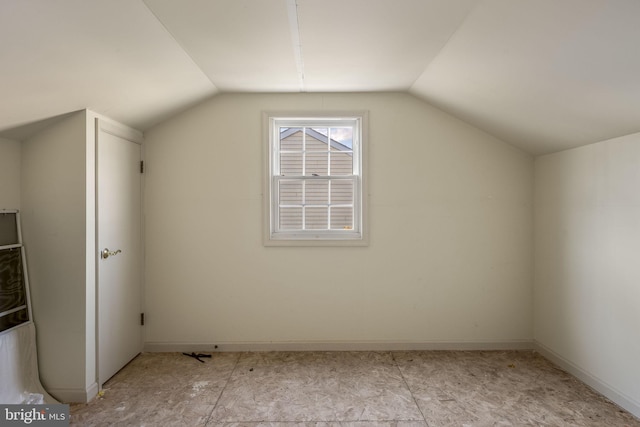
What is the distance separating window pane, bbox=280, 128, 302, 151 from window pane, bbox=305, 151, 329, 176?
0.14 meters

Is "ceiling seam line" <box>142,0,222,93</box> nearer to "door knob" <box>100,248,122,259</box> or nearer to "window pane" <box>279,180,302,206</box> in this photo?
"window pane" <box>279,180,302,206</box>

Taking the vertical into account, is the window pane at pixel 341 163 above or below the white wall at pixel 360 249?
above

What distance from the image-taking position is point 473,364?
301 centimetres

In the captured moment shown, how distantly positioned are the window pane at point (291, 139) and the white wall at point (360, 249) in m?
0.25

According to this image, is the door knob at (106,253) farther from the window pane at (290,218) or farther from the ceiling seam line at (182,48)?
the ceiling seam line at (182,48)

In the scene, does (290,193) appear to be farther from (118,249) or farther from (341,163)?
(118,249)

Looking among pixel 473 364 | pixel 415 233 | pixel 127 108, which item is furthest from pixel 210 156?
pixel 473 364

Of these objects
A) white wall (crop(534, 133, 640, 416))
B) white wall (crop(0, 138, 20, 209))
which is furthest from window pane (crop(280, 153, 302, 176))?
white wall (crop(534, 133, 640, 416))

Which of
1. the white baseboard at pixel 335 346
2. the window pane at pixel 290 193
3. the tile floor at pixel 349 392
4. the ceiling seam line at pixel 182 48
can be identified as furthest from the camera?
the window pane at pixel 290 193

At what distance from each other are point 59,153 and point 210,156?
1162 millimetres

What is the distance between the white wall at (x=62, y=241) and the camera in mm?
2422

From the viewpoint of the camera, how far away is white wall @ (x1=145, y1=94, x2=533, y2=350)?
3.25 m

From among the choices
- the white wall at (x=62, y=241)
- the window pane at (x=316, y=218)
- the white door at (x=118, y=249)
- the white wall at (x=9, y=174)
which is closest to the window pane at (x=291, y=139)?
the window pane at (x=316, y=218)

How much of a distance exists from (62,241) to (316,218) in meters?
2.04
